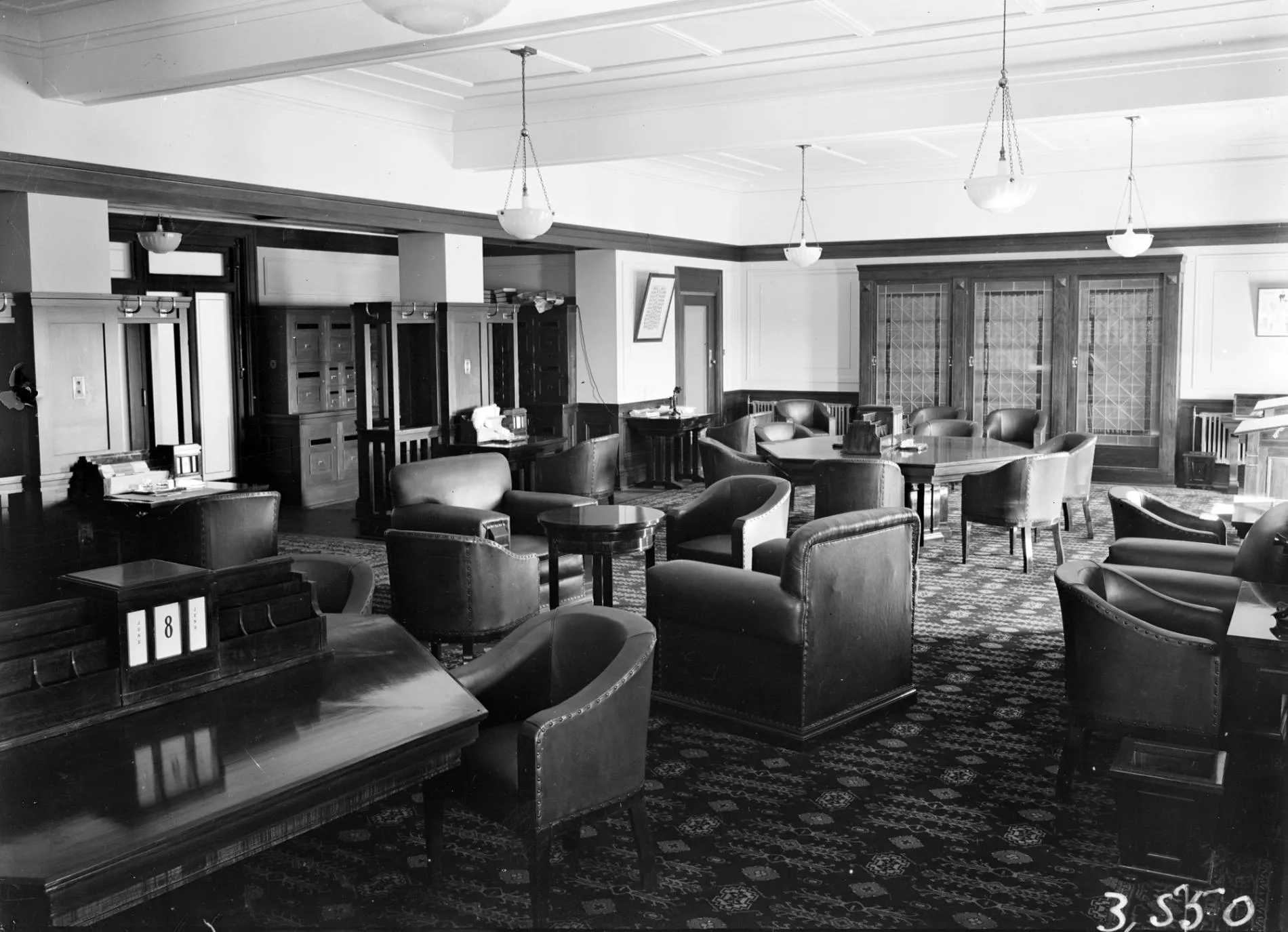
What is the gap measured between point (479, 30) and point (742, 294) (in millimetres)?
9501

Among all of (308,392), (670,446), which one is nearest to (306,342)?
(308,392)

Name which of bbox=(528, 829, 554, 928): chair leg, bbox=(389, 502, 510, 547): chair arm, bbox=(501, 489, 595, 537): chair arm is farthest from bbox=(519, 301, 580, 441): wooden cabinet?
bbox=(528, 829, 554, 928): chair leg

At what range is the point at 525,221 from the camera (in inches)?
304

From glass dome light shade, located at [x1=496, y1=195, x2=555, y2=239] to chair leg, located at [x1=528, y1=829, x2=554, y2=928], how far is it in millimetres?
5291

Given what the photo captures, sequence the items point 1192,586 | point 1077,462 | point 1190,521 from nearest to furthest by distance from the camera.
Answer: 1. point 1192,586
2. point 1190,521
3. point 1077,462

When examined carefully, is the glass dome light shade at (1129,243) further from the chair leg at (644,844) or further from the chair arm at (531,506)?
the chair leg at (644,844)

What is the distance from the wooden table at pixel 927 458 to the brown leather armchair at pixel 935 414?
1461mm

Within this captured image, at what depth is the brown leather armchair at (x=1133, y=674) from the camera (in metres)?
3.87

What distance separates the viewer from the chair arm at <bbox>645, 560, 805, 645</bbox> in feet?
14.8

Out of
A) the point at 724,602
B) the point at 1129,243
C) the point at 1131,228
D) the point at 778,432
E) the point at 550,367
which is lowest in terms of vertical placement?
the point at 724,602

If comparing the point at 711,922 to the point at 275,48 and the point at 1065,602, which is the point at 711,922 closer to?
the point at 1065,602

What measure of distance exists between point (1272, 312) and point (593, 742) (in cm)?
1086

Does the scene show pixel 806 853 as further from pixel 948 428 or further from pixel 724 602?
pixel 948 428

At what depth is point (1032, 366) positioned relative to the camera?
41.7ft
